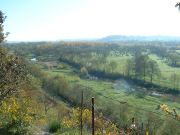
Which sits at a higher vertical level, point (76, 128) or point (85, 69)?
point (76, 128)

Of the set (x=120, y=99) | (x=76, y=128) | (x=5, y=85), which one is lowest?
(x=120, y=99)

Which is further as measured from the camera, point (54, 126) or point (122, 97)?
point (122, 97)

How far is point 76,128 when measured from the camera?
46.6ft

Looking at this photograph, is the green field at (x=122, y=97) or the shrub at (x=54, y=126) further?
the green field at (x=122, y=97)

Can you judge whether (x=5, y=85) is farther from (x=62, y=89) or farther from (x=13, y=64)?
(x=62, y=89)

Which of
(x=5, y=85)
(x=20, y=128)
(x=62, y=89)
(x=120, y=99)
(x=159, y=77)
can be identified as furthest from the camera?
(x=159, y=77)

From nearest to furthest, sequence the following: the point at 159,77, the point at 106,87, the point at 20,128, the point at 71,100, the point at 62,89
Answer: the point at 20,128
the point at 71,100
the point at 62,89
the point at 106,87
the point at 159,77

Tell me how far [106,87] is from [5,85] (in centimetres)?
7936

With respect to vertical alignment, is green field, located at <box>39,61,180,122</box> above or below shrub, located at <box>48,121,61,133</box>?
below

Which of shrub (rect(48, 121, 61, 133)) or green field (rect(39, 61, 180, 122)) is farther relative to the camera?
green field (rect(39, 61, 180, 122))

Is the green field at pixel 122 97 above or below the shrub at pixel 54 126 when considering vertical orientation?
below

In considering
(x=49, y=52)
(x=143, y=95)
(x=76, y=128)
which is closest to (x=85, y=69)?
(x=143, y=95)

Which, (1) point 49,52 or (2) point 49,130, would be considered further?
(1) point 49,52

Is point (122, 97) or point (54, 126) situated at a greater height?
point (54, 126)
